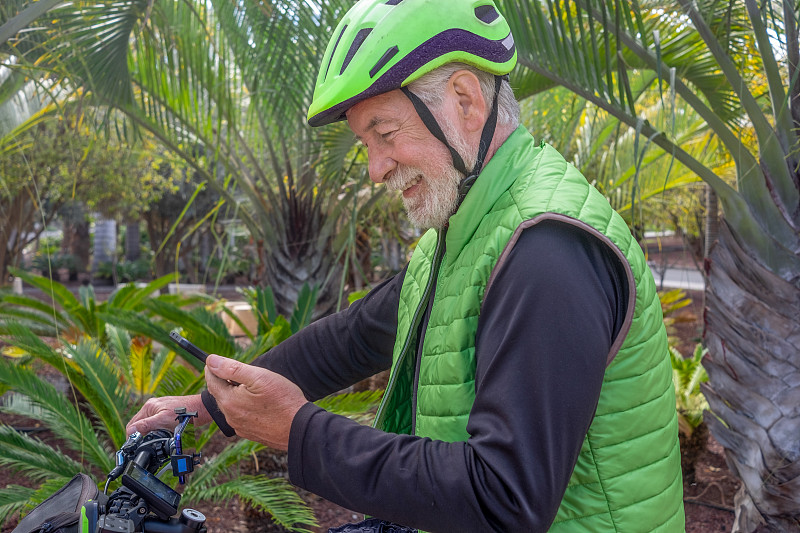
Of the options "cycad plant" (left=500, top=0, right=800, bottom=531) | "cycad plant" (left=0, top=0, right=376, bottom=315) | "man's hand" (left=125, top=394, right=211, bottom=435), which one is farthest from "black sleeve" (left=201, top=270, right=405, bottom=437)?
"cycad plant" (left=0, top=0, right=376, bottom=315)

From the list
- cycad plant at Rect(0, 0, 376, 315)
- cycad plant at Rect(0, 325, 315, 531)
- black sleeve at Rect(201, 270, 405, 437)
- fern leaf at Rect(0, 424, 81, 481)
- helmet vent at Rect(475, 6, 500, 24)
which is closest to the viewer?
helmet vent at Rect(475, 6, 500, 24)

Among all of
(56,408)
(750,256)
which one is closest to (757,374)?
(750,256)

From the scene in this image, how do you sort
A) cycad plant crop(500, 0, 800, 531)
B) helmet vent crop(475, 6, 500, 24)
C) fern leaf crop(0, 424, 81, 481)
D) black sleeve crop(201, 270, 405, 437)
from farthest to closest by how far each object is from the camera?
fern leaf crop(0, 424, 81, 481) < cycad plant crop(500, 0, 800, 531) < black sleeve crop(201, 270, 405, 437) < helmet vent crop(475, 6, 500, 24)

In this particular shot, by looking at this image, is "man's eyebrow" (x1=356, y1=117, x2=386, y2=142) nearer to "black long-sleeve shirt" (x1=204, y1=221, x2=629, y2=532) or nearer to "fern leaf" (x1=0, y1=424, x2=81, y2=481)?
"black long-sleeve shirt" (x1=204, y1=221, x2=629, y2=532)

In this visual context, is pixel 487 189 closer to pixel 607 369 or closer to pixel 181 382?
pixel 607 369

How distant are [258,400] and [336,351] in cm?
60

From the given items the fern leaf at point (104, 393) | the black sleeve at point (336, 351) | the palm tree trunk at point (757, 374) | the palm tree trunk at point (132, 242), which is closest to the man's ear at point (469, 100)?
the black sleeve at point (336, 351)

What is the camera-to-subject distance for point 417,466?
118 centimetres

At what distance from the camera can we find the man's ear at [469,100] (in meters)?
1.43

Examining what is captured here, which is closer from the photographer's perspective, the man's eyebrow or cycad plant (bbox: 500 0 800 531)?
the man's eyebrow

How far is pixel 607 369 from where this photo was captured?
4.17 feet

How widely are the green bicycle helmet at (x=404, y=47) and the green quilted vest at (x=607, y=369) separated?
8.6 inches

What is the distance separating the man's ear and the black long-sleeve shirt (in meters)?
0.32

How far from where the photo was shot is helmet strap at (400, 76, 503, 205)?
1.42 metres
